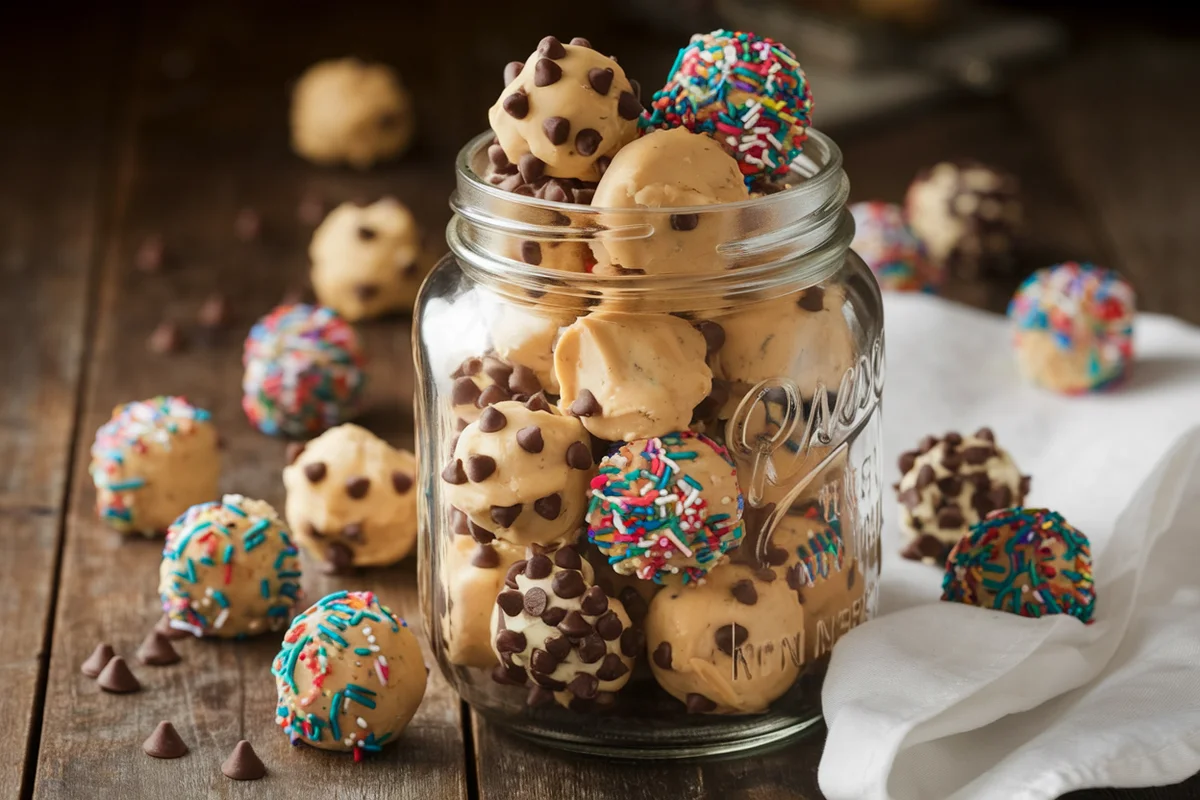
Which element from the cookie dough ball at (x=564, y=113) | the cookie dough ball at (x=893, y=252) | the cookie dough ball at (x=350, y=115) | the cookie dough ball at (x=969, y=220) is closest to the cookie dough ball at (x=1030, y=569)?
the cookie dough ball at (x=564, y=113)

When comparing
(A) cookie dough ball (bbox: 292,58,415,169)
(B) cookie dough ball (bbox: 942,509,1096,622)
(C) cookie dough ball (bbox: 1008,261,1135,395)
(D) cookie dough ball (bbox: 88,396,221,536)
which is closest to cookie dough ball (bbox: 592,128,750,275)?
(B) cookie dough ball (bbox: 942,509,1096,622)

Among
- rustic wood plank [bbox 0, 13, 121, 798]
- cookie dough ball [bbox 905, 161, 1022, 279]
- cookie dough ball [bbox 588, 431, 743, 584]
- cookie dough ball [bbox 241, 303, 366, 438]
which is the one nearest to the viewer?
cookie dough ball [bbox 588, 431, 743, 584]

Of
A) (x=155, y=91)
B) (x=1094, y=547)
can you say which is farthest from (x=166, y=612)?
(x=155, y=91)

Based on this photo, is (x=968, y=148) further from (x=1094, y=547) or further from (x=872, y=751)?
(x=872, y=751)

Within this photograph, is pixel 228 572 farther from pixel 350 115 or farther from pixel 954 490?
pixel 350 115

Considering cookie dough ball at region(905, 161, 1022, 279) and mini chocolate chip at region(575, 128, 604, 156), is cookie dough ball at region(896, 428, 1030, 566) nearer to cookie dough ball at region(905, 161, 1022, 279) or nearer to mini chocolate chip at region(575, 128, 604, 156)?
mini chocolate chip at region(575, 128, 604, 156)

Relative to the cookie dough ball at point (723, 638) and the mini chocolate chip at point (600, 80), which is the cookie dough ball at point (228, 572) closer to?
the cookie dough ball at point (723, 638)
